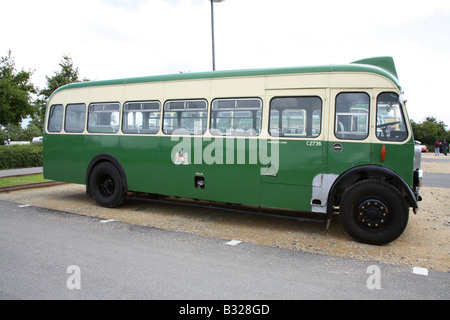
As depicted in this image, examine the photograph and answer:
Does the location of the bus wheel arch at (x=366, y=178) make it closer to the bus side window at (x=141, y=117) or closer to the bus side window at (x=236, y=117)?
the bus side window at (x=236, y=117)

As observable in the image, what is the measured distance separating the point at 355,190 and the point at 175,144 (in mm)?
3720

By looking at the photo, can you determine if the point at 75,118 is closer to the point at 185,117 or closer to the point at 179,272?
the point at 185,117

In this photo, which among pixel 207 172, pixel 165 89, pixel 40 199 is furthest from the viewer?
pixel 40 199

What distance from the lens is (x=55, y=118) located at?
9305mm

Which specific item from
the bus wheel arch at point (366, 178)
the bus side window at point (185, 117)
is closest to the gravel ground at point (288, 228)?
the bus wheel arch at point (366, 178)

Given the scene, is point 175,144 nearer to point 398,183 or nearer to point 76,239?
point 76,239

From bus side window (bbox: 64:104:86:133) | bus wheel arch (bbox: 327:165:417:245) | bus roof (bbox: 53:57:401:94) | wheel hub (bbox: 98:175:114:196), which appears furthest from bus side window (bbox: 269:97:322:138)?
bus side window (bbox: 64:104:86:133)

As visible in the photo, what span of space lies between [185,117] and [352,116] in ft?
10.9

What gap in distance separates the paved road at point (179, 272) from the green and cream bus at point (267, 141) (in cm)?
118

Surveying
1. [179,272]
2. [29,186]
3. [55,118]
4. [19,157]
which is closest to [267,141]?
[179,272]

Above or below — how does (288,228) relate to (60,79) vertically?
below

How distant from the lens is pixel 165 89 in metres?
7.43

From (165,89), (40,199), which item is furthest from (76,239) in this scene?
(40,199)
